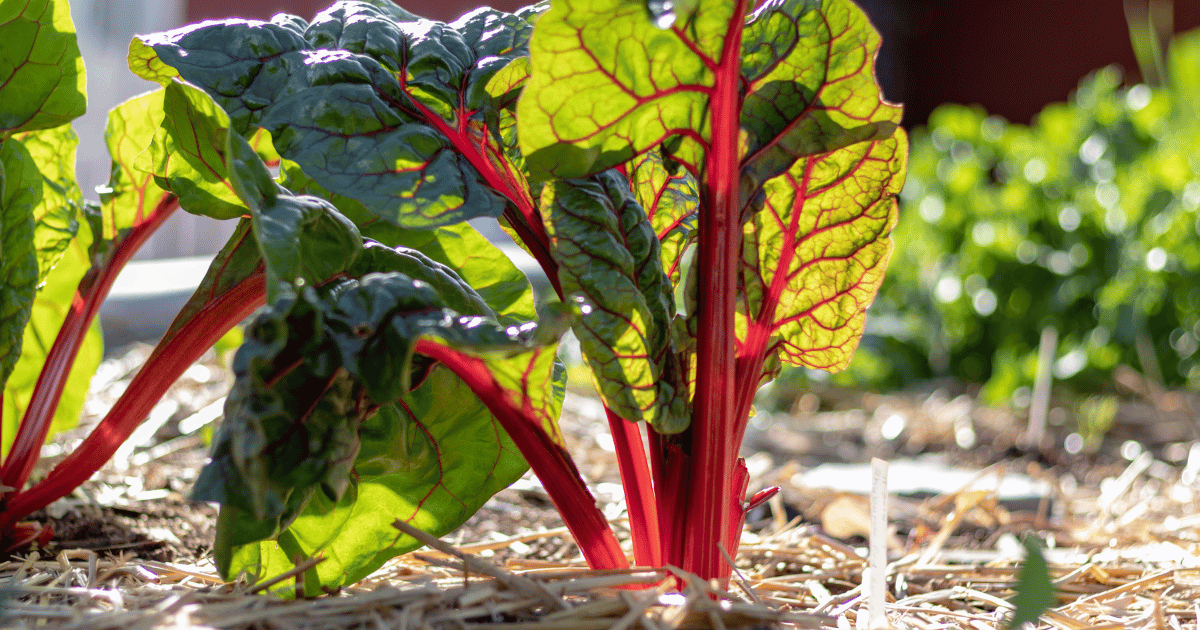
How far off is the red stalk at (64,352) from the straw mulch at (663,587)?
0.09 metres

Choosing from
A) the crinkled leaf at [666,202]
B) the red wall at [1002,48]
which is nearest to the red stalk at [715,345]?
the crinkled leaf at [666,202]

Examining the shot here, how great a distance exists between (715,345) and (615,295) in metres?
0.09

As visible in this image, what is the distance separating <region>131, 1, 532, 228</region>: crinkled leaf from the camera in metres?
0.60

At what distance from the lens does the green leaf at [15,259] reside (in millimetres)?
713

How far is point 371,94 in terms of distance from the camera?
0.63 meters

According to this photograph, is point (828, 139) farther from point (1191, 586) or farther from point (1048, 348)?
point (1048, 348)

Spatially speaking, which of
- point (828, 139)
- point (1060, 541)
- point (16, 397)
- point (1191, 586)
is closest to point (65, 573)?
point (16, 397)

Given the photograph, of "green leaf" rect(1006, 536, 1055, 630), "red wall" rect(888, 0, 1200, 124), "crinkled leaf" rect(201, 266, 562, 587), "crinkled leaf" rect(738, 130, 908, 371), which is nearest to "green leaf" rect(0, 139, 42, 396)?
"crinkled leaf" rect(201, 266, 562, 587)

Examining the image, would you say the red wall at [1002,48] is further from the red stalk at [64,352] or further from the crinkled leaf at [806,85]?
the red stalk at [64,352]

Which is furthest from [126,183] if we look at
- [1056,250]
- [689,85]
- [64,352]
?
[1056,250]

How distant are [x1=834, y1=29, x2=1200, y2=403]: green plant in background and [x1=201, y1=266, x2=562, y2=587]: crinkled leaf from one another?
214 centimetres

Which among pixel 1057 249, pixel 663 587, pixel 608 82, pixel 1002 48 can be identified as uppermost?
pixel 1002 48

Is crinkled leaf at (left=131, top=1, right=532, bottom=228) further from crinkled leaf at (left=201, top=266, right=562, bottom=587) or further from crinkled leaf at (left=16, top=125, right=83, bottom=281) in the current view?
crinkled leaf at (left=16, top=125, right=83, bottom=281)

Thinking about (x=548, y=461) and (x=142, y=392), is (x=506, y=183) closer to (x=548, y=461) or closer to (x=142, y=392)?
(x=548, y=461)
